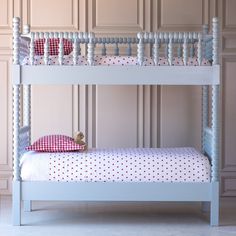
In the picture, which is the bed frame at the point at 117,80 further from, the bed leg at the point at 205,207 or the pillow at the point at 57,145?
the bed leg at the point at 205,207

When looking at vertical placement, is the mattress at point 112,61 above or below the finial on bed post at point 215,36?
below

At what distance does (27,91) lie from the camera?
13.5 ft

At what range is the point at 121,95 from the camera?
4555mm

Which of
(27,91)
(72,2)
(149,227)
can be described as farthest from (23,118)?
(149,227)

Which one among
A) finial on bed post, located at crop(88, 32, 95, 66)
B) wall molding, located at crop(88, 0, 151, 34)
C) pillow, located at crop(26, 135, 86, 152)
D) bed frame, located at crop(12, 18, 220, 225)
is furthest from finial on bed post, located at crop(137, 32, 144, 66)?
wall molding, located at crop(88, 0, 151, 34)

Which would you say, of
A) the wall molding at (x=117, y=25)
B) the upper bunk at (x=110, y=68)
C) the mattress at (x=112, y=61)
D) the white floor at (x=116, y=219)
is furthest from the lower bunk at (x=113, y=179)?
the wall molding at (x=117, y=25)

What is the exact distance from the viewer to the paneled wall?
4.50 meters

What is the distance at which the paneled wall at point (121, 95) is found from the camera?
4.50 m

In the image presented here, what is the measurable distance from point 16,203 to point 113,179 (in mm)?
632

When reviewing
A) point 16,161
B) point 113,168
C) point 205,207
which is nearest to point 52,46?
point 16,161

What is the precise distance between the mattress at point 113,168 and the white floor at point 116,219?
1.02ft

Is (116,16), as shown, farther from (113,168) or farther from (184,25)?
(113,168)

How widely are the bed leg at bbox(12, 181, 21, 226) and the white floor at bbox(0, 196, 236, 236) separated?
0.17 ft

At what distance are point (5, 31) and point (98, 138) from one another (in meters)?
1.13
